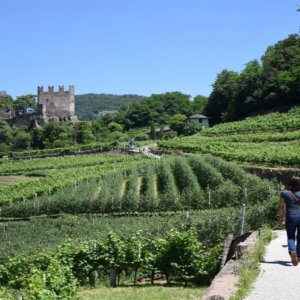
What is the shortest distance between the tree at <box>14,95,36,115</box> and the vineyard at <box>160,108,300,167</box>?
→ 85.5 metres

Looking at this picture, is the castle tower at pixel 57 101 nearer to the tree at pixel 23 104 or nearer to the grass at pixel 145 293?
the tree at pixel 23 104

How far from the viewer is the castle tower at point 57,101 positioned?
114375 mm

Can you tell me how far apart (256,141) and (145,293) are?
45.3 meters

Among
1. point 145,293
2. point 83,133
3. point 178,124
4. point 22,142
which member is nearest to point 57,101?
point 22,142

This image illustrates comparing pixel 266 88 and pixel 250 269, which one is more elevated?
pixel 266 88

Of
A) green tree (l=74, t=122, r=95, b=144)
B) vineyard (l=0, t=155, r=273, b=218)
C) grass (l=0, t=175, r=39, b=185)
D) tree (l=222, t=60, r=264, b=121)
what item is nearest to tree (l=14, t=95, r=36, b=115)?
green tree (l=74, t=122, r=95, b=144)

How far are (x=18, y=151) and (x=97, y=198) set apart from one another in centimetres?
5759

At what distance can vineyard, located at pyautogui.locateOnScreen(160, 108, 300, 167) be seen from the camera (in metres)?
43.0

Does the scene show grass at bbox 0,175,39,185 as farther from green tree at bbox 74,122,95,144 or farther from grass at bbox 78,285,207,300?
grass at bbox 78,285,207,300

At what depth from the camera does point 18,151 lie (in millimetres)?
93688

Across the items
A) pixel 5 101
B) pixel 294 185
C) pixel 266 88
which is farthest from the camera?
pixel 5 101

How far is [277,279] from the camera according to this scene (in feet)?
30.8

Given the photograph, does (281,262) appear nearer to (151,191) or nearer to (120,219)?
(120,219)

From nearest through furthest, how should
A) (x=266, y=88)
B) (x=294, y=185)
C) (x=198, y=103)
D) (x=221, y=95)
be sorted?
(x=294, y=185) → (x=266, y=88) → (x=221, y=95) → (x=198, y=103)
